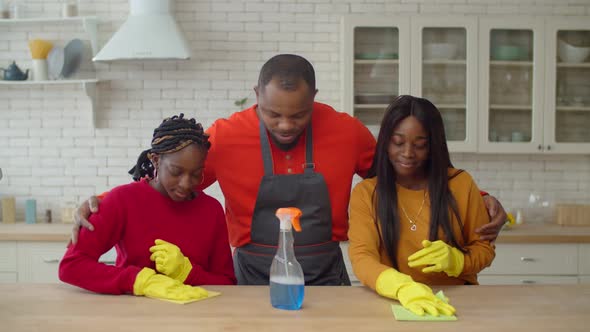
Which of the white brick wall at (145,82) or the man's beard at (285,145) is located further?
the white brick wall at (145,82)

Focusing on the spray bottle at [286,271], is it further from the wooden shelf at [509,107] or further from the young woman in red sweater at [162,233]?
the wooden shelf at [509,107]

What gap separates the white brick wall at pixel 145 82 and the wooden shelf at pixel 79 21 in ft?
0.23

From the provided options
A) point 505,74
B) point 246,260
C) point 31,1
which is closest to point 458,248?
point 246,260

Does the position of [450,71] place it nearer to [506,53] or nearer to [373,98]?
[506,53]

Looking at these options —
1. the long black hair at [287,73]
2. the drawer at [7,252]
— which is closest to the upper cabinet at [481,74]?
the long black hair at [287,73]

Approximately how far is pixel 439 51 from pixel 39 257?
2.71 meters

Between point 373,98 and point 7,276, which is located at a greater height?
point 373,98

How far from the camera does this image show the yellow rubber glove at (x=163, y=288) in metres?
1.88

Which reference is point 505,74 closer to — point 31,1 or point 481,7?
point 481,7

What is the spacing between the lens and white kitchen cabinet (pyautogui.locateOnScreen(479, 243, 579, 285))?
405cm

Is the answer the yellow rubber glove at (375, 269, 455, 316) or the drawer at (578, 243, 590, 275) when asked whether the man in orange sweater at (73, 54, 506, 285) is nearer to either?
the yellow rubber glove at (375, 269, 455, 316)

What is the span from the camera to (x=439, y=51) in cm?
426

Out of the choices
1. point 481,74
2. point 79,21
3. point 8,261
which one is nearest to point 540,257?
point 481,74

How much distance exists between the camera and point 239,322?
167 centimetres
